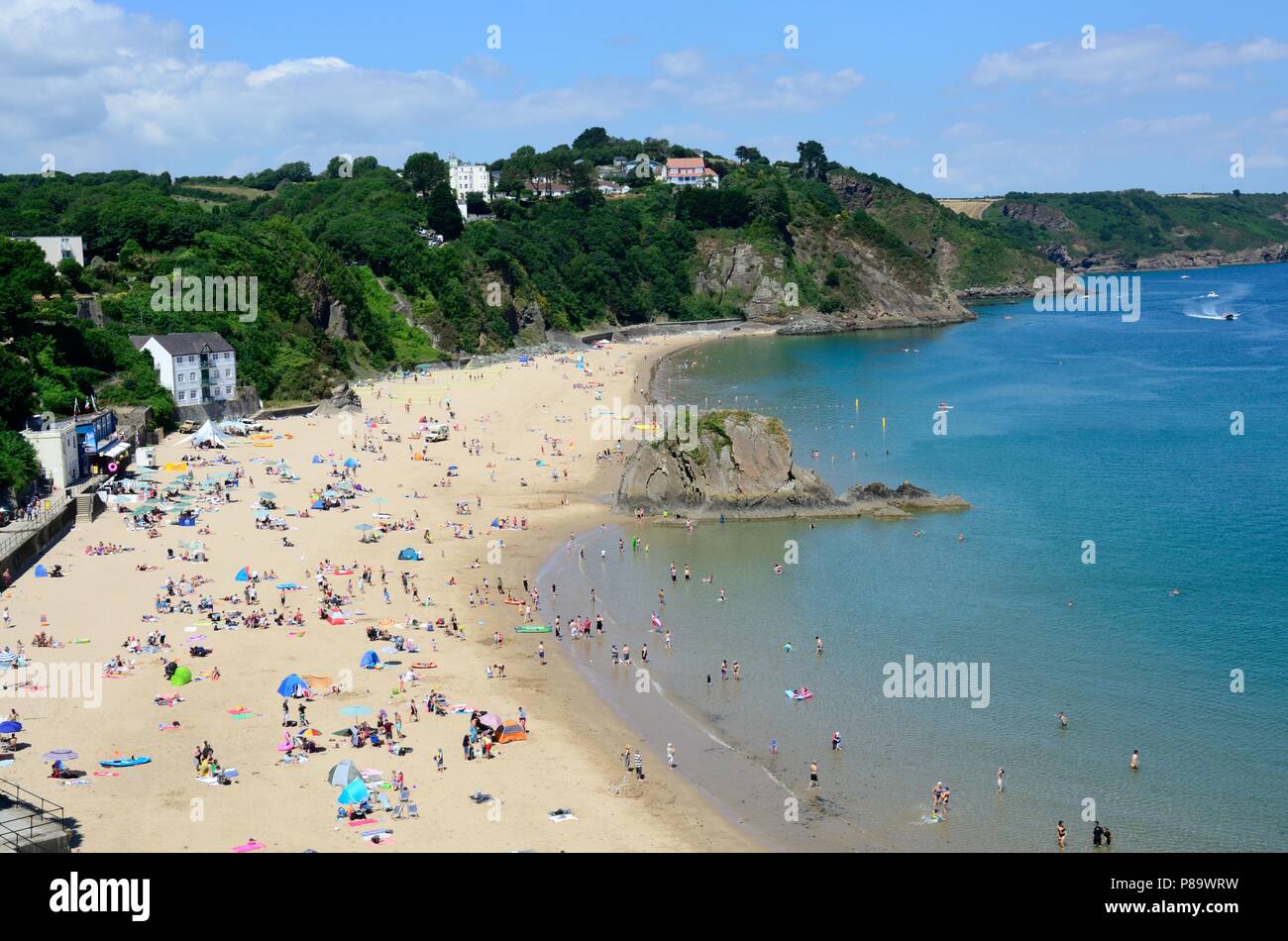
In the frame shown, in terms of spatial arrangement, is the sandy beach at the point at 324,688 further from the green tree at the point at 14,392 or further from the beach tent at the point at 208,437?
the green tree at the point at 14,392

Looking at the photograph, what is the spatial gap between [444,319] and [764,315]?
54605mm

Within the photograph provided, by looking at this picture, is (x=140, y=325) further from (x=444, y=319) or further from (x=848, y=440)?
(x=848, y=440)

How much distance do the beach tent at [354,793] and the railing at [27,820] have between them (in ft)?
15.5

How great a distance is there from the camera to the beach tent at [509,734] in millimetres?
26781

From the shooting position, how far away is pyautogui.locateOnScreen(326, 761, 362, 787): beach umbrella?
2345cm

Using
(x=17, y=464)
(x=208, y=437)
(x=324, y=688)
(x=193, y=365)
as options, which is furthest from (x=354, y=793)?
(x=193, y=365)

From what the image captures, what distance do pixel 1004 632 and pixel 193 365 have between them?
4441cm

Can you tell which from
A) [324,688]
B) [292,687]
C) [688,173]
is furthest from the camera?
[688,173]

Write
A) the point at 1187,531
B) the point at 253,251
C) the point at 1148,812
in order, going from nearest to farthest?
1. the point at 1148,812
2. the point at 1187,531
3. the point at 253,251

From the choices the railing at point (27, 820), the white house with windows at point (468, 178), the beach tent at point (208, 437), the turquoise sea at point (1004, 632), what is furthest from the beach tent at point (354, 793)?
the white house with windows at point (468, 178)

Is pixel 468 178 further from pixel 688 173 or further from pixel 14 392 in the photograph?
pixel 14 392

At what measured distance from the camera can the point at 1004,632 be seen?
34.7m

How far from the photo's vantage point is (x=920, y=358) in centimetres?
10900
